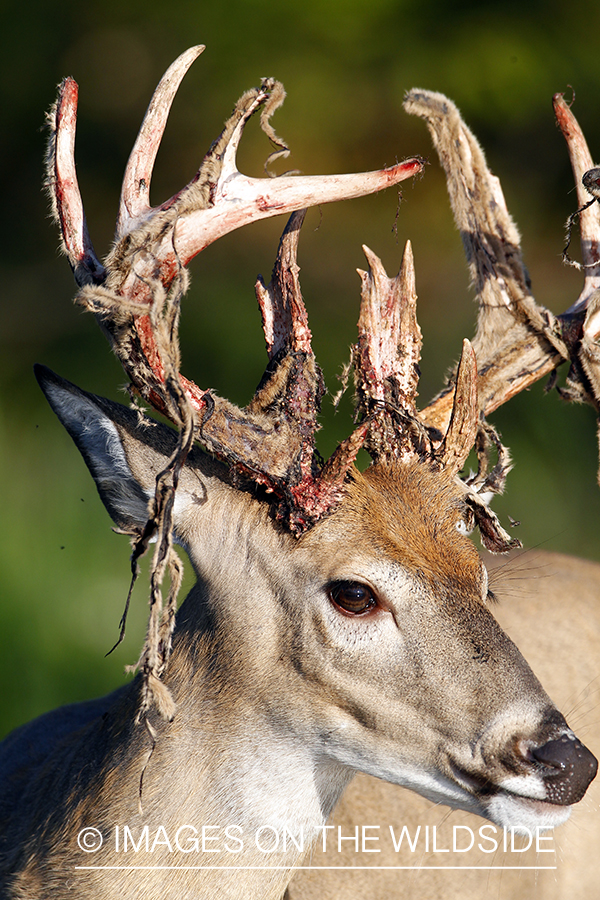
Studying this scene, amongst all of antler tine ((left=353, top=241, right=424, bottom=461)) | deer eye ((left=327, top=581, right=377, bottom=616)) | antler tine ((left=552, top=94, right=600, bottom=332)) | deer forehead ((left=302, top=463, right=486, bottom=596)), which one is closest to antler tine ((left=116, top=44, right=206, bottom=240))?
antler tine ((left=353, top=241, right=424, bottom=461))

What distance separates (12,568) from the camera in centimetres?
578

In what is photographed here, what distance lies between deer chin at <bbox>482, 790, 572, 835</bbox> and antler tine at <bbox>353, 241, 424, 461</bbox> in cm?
83

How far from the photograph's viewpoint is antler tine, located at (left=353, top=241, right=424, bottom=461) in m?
2.30

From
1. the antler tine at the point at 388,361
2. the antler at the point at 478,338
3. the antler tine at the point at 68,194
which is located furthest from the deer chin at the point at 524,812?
the antler tine at the point at 68,194

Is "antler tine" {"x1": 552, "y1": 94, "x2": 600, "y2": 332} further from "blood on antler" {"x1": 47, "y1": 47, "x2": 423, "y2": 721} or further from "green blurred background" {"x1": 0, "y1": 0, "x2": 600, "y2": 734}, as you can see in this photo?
"green blurred background" {"x1": 0, "y1": 0, "x2": 600, "y2": 734}

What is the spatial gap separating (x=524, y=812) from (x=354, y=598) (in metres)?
0.57

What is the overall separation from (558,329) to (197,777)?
1.61 metres

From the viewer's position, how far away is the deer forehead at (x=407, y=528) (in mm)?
2160

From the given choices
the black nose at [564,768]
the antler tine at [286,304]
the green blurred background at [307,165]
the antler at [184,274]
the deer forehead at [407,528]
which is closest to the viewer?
the black nose at [564,768]

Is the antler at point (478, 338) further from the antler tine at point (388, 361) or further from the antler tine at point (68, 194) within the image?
the antler tine at point (68, 194)

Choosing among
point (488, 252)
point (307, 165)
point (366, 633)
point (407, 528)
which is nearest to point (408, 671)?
point (366, 633)

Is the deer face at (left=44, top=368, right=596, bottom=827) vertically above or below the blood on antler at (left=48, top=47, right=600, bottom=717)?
below

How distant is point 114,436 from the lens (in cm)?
223

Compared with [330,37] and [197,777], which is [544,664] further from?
[330,37]
